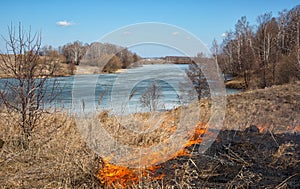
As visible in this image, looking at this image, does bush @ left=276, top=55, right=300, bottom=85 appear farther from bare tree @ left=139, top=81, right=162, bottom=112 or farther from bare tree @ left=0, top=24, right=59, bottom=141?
bare tree @ left=0, top=24, right=59, bottom=141

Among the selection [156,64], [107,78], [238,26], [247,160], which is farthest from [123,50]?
[238,26]

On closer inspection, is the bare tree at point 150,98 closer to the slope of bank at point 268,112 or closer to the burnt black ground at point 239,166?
the slope of bank at point 268,112

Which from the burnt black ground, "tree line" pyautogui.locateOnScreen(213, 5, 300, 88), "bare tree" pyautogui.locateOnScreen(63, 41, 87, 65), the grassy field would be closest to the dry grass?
the grassy field

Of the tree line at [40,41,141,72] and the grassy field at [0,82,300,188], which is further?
the tree line at [40,41,141,72]

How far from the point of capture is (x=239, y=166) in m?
3.57

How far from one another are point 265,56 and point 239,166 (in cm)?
2384

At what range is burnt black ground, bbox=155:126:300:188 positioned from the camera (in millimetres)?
3172

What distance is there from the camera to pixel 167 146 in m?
4.16

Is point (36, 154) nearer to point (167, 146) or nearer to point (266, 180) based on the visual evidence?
point (167, 146)

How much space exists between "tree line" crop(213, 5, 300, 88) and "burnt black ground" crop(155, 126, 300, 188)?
15550 mm

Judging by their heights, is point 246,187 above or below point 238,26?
below

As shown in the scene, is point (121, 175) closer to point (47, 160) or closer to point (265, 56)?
point (47, 160)

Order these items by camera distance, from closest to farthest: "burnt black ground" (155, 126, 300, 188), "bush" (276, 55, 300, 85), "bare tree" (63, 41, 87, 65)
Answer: "burnt black ground" (155, 126, 300, 188)
"bare tree" (63, 41, 87, 65)
"bush" (276, 55, 300, 85)

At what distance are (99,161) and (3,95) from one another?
2.27 meters
